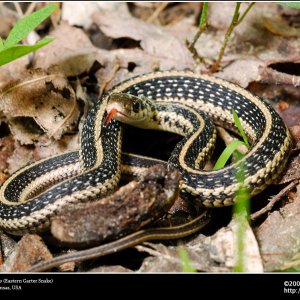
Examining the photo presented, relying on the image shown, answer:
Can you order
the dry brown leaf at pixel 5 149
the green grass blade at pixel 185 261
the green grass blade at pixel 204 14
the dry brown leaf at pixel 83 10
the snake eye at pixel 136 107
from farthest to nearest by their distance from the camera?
1. the dry brown leaf at pixel 83 10
2. the green grass blade at pixel 204 14
3. the dry brown leaf at pixel 5 149
4. the snake eye at pixel 136 107
5. the green grass blade at pixel 185 261

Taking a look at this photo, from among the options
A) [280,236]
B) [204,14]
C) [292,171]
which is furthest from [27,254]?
[204,14]

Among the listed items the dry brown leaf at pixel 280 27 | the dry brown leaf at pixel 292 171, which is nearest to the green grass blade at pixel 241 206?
the dry brown leaf at pixel 292 171

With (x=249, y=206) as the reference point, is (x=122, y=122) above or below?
above

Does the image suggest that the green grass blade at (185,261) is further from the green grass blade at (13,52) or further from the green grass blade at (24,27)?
the green grass blade at (24,27)
